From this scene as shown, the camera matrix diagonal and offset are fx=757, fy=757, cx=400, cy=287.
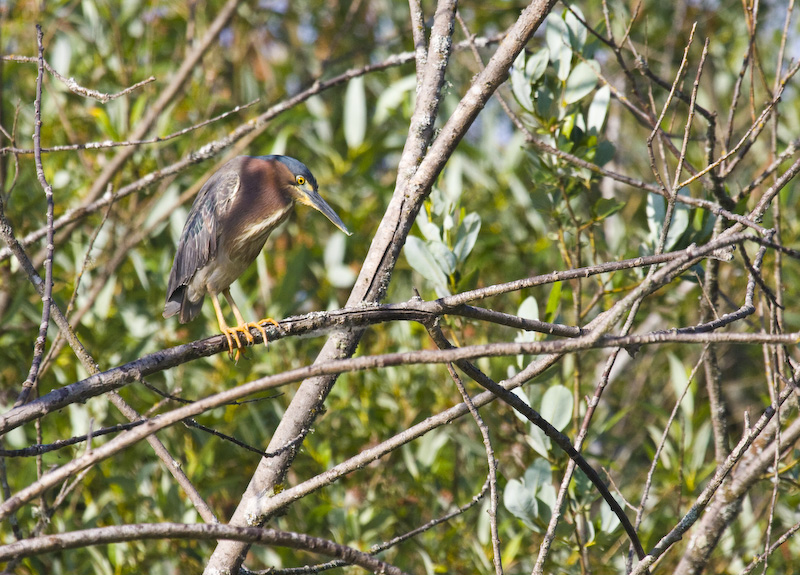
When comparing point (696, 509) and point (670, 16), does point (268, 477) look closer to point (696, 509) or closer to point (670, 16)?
point (696, 509)

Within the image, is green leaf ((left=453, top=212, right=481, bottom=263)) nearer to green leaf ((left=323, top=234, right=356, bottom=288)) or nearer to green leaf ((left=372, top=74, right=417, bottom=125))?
green leaf ((left=323, top=234, right=356, bottom=288))

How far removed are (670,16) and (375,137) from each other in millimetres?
2585

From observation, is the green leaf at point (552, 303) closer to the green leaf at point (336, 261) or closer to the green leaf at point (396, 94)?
the green leaf at point (336, 261)

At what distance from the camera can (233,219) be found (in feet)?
10.8

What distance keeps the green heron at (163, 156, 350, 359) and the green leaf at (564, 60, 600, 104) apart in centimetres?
108

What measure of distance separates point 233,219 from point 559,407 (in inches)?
62.7

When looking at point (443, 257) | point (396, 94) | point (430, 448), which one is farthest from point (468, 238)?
point (396, 94)

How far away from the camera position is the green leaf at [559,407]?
2.71 m

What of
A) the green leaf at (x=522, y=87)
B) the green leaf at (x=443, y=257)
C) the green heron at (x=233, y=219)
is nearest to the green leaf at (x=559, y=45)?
the green leaf at (x=522, y=87)

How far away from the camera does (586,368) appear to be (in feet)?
14.4

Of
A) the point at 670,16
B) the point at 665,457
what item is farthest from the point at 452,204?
the point at 670,16

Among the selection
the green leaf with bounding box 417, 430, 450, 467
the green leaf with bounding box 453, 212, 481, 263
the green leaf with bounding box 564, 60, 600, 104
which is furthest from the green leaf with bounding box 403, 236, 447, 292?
the green leaf with bounding box 417, 430, 450, 467

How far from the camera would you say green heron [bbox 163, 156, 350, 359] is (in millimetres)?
3297

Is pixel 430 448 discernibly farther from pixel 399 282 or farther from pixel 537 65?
pixel 537 65
